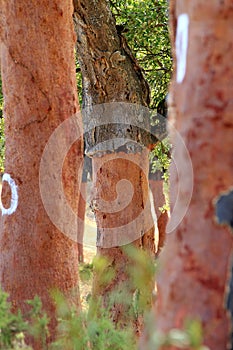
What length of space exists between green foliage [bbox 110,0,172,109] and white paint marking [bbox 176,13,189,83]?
656cm

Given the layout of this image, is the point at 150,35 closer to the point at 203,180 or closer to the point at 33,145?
the point at 33,145

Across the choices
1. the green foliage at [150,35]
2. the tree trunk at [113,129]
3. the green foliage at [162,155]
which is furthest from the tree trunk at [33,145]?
the green foliage at [162,155]

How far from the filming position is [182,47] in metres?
2.98

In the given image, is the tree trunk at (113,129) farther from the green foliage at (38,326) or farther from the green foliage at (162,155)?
the green foliage at (38,326)

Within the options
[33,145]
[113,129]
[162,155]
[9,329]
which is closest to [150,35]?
[162,155]

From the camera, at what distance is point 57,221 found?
5402 millimetres

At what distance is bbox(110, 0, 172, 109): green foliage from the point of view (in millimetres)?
10430

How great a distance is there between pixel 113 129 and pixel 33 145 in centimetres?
355

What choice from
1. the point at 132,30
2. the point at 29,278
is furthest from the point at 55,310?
the point at 132,30

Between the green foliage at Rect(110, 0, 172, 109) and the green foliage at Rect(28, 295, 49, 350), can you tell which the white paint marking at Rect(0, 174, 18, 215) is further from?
the green foliage at Rect(110, 0, 172, 109)

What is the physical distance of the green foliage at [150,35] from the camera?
10430 mm

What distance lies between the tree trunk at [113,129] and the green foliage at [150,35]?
2.46ft

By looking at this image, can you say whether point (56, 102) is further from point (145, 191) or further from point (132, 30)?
point (132, 30)

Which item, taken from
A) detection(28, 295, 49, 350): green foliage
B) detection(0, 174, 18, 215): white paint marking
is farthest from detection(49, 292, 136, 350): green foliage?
detection(0, 174, 18, 215): white paint marking
